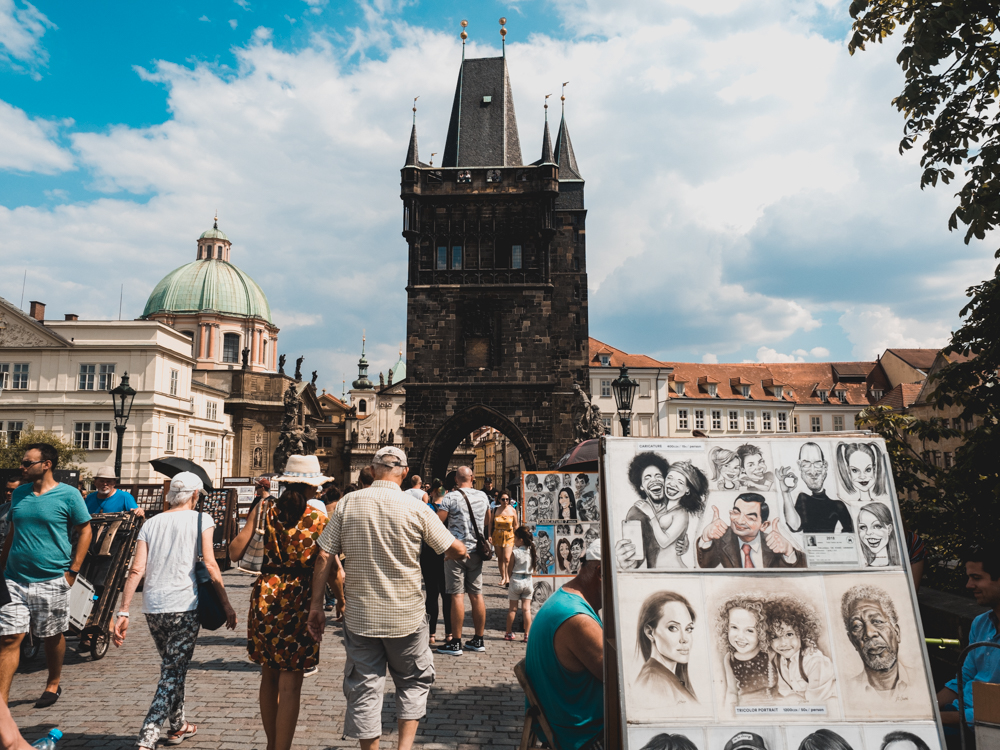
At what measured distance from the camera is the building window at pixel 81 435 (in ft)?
120

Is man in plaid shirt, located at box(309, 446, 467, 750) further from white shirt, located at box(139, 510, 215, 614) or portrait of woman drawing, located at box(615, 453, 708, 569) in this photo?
portrait of woman drawing, located at box(615, 453, 708, 569)

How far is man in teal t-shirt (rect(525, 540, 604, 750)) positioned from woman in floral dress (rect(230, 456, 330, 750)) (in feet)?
5.31

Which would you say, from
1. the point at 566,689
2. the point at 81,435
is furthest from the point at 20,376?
the point at 566,689

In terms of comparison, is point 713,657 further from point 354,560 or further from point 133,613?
point 133,613

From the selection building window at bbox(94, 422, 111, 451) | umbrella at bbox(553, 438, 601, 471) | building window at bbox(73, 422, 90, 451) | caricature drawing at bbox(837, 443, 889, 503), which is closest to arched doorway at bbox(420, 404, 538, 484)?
building window at bbox(94, 422, 111, 451)

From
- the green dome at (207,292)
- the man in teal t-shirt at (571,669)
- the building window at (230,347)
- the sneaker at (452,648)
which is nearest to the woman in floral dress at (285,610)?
the man in teal t-shirt at (571,669)

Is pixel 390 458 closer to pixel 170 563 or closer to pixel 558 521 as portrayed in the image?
pixel 170 563

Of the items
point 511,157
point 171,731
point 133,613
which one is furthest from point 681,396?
point 171,731

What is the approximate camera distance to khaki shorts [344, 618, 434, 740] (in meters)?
3.79

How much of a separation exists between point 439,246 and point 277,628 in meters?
26.9

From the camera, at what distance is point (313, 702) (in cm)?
Result: 541

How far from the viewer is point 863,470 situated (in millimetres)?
2893

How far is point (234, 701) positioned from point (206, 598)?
1475 mm

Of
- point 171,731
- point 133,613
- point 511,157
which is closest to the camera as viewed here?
point 171,731
